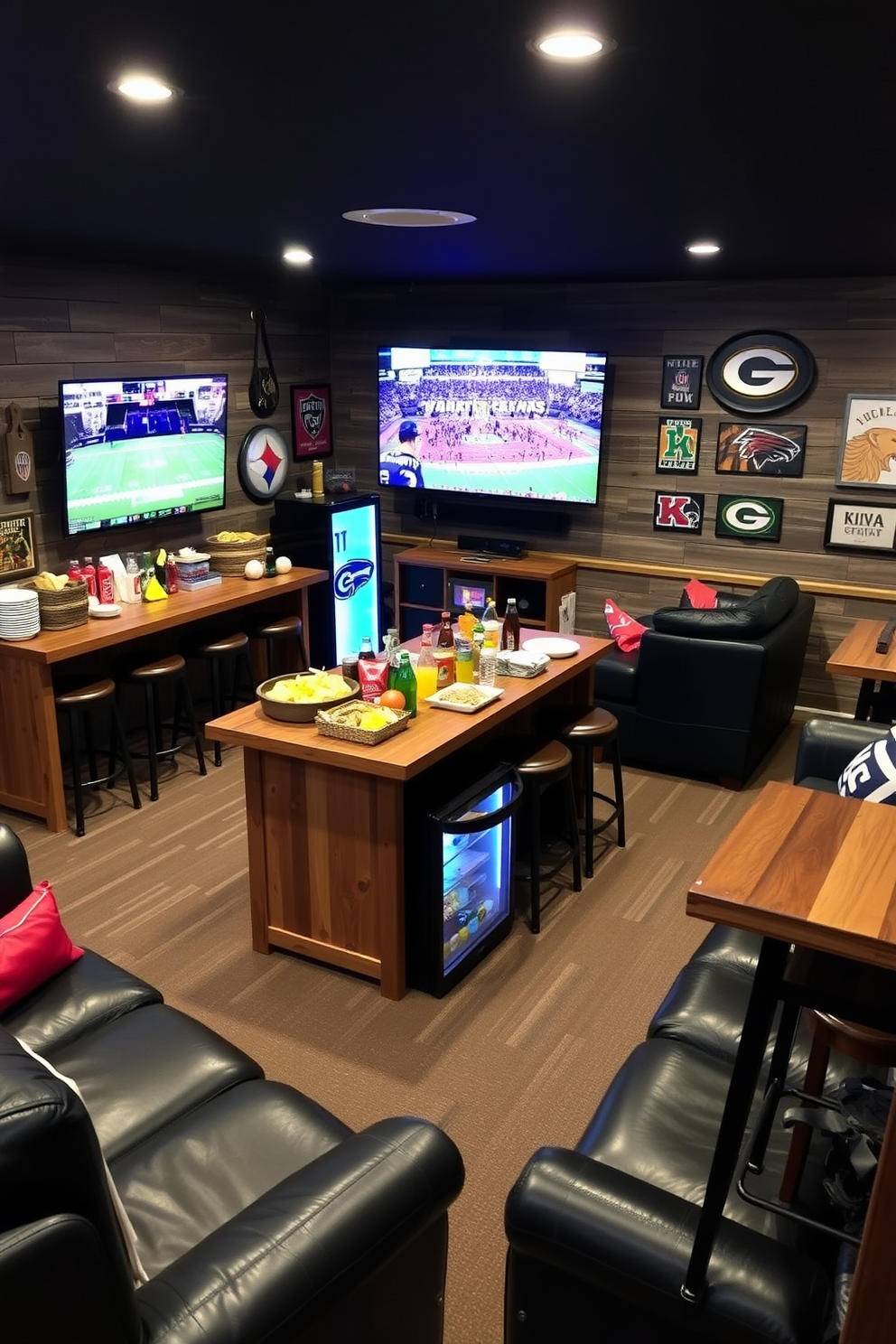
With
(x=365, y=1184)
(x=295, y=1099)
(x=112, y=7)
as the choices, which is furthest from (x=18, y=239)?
(x=365, y=1184)

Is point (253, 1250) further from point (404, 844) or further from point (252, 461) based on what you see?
point (252, 461)

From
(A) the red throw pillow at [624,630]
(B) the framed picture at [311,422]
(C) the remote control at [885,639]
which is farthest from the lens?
(B) the framed picture at [311,422]

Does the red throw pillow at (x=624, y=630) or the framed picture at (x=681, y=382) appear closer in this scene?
the red throw pillow at (x=624, y=630)

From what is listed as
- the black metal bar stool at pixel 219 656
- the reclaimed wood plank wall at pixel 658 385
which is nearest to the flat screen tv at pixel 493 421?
the reclaimed wood plank wall at pixel 658 385

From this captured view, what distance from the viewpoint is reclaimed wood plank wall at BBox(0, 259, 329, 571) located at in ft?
15.0

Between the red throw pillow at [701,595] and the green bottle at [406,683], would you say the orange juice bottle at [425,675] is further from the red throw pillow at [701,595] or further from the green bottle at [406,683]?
the red throw pillow at [701,595]

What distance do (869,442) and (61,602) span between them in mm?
4042

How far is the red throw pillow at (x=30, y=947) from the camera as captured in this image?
7.40ft

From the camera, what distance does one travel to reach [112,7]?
1322 millimetres

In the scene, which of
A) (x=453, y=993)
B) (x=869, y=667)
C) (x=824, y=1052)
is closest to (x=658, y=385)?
(x=869, y=667)

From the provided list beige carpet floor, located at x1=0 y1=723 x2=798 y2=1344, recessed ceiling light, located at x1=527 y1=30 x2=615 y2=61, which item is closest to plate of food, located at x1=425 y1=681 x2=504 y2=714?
beige carpet floor, located at x1=0 y1=723 x2=798 y2=1344

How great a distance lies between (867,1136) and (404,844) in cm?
176

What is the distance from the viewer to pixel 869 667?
4059 millimetres

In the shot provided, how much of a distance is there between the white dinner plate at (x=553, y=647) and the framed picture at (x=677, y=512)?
2101mm
